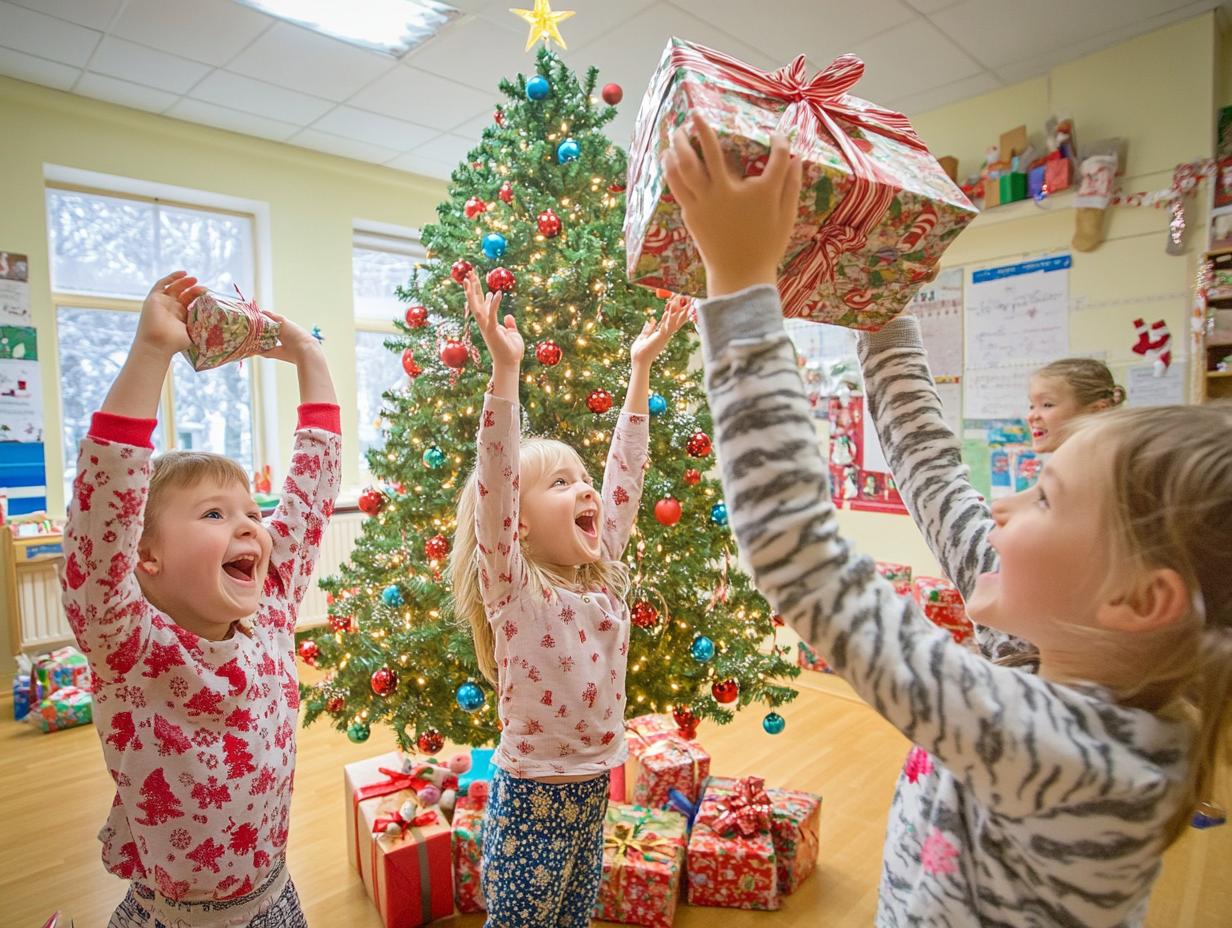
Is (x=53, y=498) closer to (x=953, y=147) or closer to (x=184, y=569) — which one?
(x=184, y=569)

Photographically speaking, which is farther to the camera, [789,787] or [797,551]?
[789,787]

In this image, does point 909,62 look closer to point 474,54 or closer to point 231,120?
point 474,54

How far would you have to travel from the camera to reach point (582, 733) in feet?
4.47

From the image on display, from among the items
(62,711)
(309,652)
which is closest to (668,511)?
(309,652)

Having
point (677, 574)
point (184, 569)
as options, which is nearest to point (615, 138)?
point (677, 574)

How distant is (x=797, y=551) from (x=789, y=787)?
2.61 metres

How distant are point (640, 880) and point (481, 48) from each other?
3.14 meters

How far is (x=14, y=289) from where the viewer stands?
3398 mm

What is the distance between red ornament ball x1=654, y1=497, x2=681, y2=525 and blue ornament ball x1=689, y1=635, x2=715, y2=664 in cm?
34

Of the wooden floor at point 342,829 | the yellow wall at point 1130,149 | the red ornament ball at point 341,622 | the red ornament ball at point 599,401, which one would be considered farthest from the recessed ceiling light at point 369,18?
the wooden floor at point 342,829

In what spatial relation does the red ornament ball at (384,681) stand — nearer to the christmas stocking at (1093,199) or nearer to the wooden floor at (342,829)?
the wooden floor at (342,829)

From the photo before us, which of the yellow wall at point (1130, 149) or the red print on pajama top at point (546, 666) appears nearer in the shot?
the red print on pajama top at point (546, 666)

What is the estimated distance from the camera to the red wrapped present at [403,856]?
1938 mm

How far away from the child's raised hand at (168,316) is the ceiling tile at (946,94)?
3.45 meters
